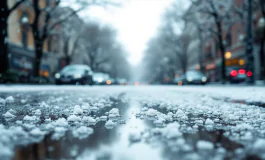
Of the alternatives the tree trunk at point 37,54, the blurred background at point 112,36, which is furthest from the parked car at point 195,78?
the tree trunk at point 37,54

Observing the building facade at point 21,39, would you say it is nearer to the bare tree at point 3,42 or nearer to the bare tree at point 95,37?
the bare tree at point 95,37

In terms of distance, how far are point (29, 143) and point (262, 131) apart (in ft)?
6.67

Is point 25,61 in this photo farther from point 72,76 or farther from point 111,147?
point 111,147

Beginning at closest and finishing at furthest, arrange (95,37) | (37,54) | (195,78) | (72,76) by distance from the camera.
Result: (72,76)
(37,54)
(195,78)
(95,37)

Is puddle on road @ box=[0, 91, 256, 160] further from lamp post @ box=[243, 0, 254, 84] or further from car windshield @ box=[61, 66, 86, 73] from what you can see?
lamp post @ box=[243, 0, 254, 84]

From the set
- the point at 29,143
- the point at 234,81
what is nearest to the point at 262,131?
the point at 29,143

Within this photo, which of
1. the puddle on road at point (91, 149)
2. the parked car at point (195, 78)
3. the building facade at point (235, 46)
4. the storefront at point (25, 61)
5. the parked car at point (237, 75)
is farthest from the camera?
the storefront at point (25, 61)

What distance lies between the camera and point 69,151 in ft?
5.76

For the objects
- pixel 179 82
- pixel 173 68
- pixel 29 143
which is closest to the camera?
pixel 29 143

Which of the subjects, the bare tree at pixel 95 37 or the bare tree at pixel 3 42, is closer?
the bare tree at pixel 3 42

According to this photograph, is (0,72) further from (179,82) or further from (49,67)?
(49,67)

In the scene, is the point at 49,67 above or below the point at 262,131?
above

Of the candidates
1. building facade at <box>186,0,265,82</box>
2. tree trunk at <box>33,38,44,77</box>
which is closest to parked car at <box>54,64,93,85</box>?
tree trunk at <box>33,38,44,77</box>

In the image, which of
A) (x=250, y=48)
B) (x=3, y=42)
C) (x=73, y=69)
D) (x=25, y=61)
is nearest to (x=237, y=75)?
(x=250, y=48)
